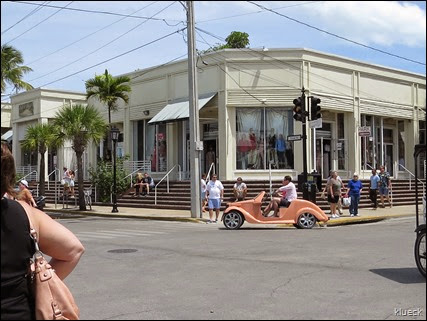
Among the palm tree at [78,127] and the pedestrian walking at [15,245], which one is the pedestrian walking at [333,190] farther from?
the pedestrian walking at [15,245]

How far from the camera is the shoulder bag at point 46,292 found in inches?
104

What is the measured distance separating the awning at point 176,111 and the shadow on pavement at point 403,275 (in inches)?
707

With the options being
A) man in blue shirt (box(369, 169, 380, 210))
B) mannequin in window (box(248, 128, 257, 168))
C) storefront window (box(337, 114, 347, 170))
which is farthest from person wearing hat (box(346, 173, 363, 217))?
storefront window (box(337, 114, 347, 170))

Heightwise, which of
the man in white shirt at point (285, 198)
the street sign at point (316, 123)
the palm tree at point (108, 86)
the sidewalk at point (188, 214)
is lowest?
the sidewalk at point (188, 214)

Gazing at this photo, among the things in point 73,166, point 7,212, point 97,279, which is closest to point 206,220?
point 97,279

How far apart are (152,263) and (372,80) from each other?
23.0m

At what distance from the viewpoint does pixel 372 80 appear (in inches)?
1152

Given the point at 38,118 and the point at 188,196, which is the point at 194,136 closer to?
the point at 188,196

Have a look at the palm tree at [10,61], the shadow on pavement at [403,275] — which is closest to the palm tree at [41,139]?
the palm tree at [10,61]

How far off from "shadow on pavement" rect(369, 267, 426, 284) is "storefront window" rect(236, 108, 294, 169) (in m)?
17.4

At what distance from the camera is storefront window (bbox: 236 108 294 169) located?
84.5 ft

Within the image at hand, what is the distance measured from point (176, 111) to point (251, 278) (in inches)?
783

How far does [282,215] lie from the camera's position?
1595 centimetres

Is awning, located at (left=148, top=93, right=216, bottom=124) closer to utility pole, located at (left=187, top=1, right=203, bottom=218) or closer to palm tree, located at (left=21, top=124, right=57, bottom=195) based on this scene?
utility pole, located at (left=187, top=1, right=203, bottom=218)
